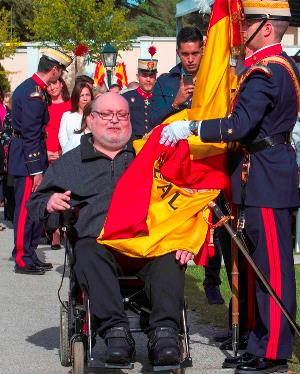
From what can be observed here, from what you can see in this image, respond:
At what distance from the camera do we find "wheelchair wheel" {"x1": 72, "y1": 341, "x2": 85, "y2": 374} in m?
5.14

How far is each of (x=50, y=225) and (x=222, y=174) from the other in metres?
1.01

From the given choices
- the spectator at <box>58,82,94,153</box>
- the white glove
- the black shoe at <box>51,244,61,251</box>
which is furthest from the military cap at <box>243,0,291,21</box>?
the black shoe at <box>51,244,61,251</box>

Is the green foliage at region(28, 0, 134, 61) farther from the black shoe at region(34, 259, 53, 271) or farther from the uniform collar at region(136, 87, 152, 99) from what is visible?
the uniform collar at region(136, 87, 152, 99)

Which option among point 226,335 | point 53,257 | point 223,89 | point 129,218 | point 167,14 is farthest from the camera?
point 167,14

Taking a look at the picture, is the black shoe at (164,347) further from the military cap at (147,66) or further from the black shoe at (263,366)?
the military cap at (147,66)

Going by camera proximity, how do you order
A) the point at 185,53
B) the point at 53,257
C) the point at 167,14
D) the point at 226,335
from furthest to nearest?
the point at 167,14 < the point at 53,257 < the point at 185,53 < the point at 226,335

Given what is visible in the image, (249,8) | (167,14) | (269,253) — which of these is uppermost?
(167,14)

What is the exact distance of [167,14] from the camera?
51.1 metres

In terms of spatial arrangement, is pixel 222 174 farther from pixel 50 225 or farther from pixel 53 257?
pixel 53 257

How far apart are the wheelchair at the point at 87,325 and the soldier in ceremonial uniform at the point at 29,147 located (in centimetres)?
353

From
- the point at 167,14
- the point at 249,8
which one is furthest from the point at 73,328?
the point at 167,14

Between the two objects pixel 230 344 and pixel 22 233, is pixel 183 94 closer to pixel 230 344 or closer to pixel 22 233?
pixel 230 344

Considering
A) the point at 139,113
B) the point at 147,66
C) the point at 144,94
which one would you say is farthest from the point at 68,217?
the point at 147,66

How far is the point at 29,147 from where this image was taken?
9.09m
